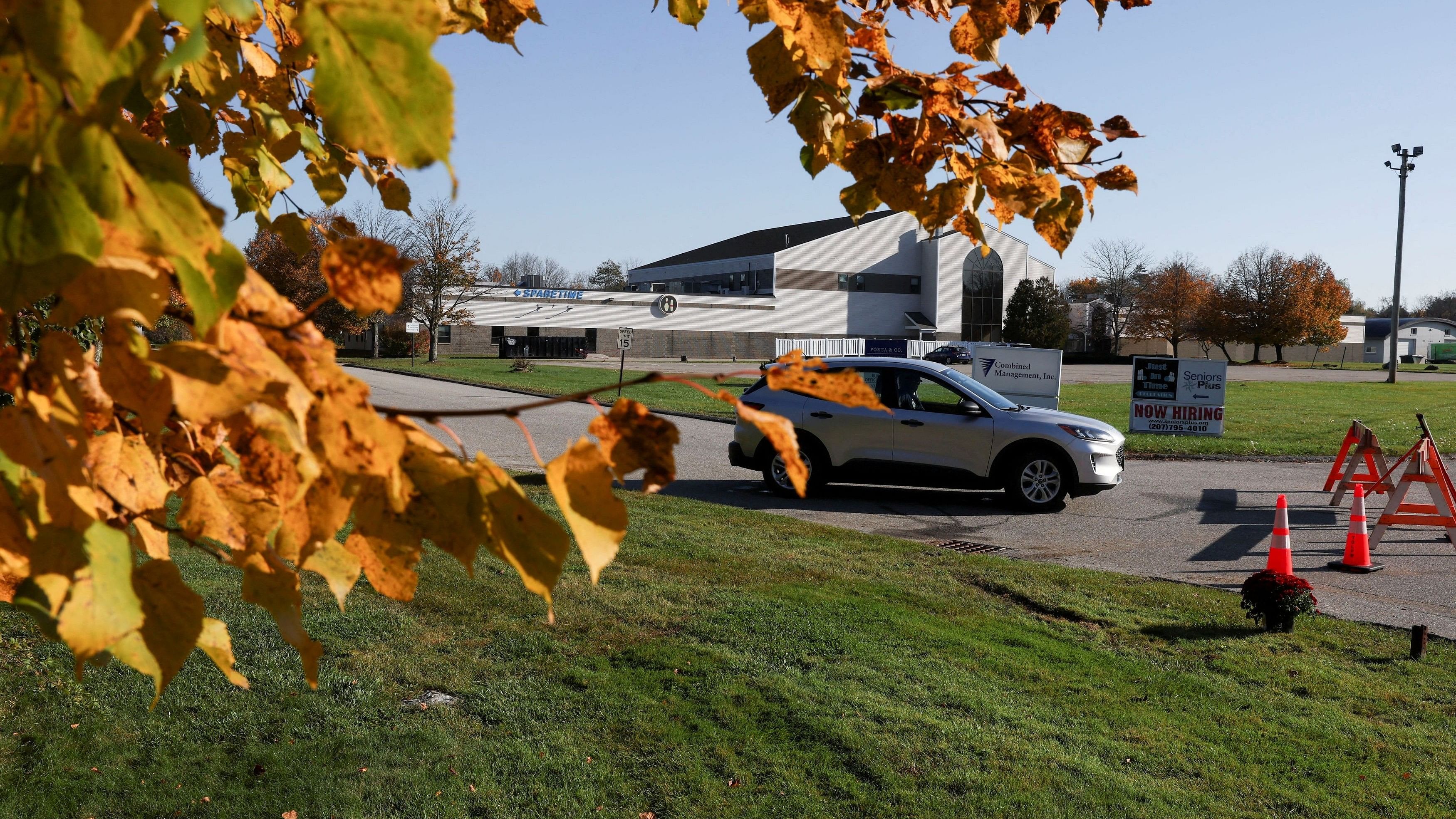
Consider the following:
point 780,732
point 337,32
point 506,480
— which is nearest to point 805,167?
point 506,480

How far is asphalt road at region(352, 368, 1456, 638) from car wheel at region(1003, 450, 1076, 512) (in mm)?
197

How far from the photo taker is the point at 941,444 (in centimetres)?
1208

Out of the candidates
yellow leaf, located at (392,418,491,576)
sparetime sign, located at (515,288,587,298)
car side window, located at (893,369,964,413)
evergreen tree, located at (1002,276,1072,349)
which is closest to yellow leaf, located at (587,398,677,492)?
yellow leaf, located at (392,418,491,576)

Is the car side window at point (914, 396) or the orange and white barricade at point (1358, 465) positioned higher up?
the car side window at point (914, 396)

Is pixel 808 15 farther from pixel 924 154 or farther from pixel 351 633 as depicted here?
pixel 351 633

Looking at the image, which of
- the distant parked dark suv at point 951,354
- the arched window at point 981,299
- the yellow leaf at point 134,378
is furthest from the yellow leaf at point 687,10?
the arched window at point 981,299

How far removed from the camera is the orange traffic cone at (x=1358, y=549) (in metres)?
9.04

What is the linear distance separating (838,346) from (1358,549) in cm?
5887

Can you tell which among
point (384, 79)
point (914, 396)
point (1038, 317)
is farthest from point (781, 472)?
point (1038, 317)

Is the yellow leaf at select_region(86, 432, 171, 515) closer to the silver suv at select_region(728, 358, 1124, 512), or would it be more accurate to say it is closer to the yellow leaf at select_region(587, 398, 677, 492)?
the yellow leaf at select_region(587, 398, 677, 492)

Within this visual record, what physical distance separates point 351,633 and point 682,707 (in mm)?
2257

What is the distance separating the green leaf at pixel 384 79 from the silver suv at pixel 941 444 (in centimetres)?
1045

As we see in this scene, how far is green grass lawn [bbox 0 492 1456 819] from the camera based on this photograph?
419 cm

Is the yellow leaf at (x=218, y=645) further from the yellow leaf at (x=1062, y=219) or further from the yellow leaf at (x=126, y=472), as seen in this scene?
the yellow leaf at (x=1062, y=219)
